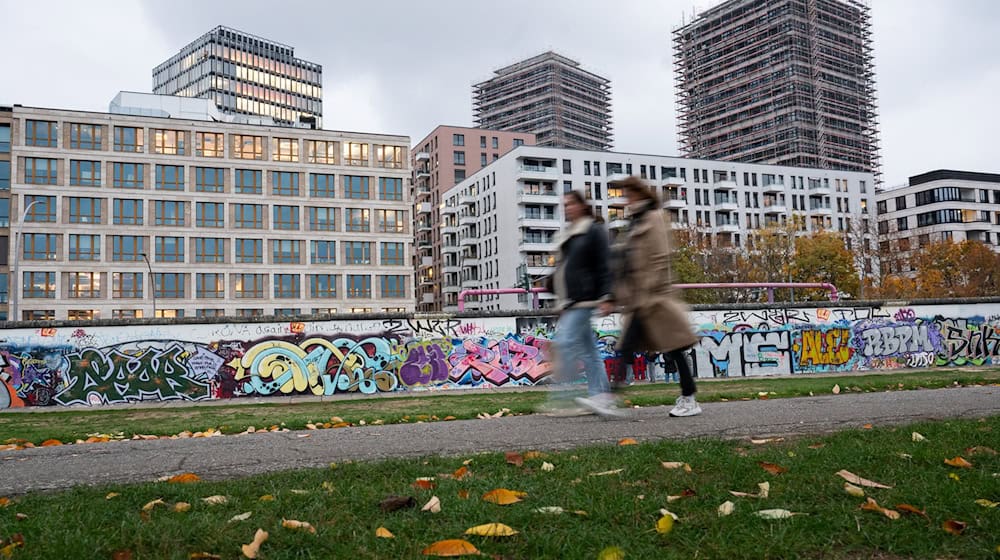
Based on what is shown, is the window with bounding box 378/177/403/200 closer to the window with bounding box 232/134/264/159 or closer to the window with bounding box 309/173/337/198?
the window with bounding box 309/173/337/198

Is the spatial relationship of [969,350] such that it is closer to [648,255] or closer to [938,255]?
[648,255]

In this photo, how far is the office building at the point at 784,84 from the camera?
12144cm

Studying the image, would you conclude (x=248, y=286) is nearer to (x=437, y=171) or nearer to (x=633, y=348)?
(x=437, y=171)

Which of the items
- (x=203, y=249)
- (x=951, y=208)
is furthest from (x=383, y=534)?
(x=951, y=208)

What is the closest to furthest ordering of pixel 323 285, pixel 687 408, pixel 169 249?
pixel 687 408, pixel 169 249, pixel 323 285

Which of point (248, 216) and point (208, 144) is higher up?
point (208, 144)

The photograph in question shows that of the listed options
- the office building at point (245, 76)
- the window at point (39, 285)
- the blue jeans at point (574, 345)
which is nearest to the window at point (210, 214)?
the window at point (39, 285)

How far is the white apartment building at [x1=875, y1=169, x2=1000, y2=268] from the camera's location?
308 ft

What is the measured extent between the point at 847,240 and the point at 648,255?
77246 mm

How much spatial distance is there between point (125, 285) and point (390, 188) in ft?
83.5

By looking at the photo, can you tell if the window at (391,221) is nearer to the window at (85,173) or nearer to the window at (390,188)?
the window at (390,188)

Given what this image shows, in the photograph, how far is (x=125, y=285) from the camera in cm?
6388

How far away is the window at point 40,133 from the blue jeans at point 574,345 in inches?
2753

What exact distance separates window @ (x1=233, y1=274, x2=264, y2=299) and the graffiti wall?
47820 millimetres
